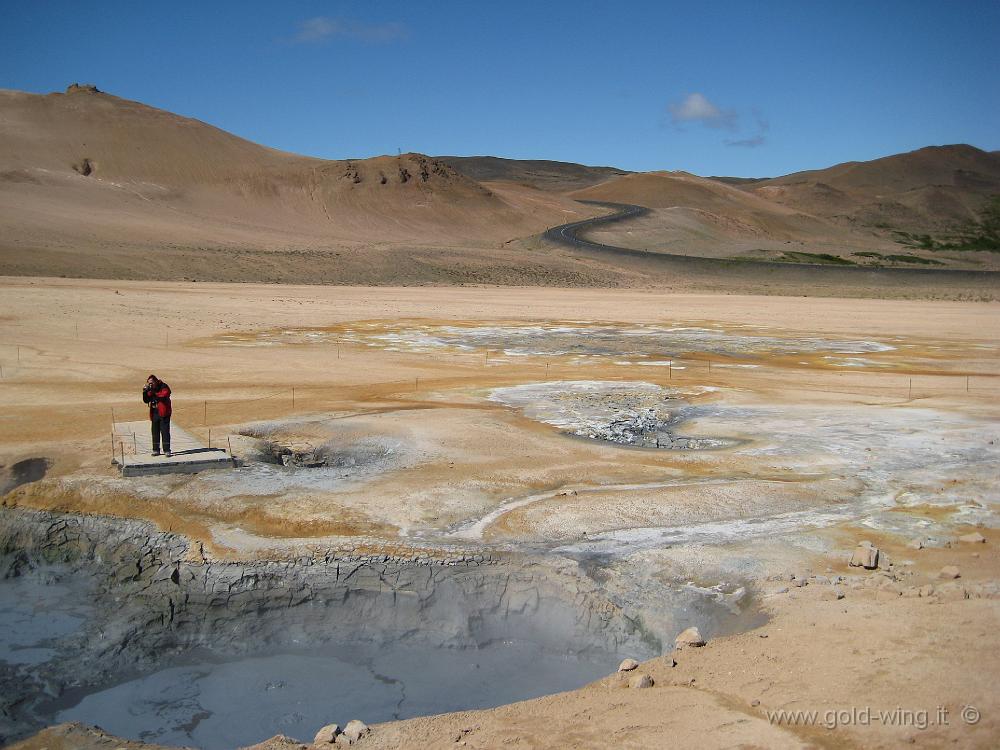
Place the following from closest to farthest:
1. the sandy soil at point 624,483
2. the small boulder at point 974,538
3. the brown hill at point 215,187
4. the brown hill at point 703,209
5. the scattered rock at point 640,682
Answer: the sandy soil at point 624,483, the scattered rock at point 640,682, the small boulder at point 974,538, the brown hill at point 215,187, the brown hill at point 703,209

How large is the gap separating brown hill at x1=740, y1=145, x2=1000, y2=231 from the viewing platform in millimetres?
115865

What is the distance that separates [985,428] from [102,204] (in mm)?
71342

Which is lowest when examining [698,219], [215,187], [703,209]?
[698,219]

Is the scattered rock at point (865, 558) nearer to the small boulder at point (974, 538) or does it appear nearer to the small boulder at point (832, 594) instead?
the small boulder at point (832, 594)

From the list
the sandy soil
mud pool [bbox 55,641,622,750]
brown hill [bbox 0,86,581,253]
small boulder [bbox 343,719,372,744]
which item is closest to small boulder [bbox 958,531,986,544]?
the sandy soil

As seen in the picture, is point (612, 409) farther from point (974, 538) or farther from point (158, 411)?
point (158, 411)

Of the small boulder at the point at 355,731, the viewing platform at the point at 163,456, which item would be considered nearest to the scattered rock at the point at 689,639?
the small boulder at the point at 355,731

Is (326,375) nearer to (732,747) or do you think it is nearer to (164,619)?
(164,619)

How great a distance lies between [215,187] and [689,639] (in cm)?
8969

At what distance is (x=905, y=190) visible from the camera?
154500 millimetres

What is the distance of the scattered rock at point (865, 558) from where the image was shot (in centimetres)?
994

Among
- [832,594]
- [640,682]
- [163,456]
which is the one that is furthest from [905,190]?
[640,682]

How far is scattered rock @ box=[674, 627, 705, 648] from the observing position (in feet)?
27.7

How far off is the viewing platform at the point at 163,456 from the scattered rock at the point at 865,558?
26.6 ft
